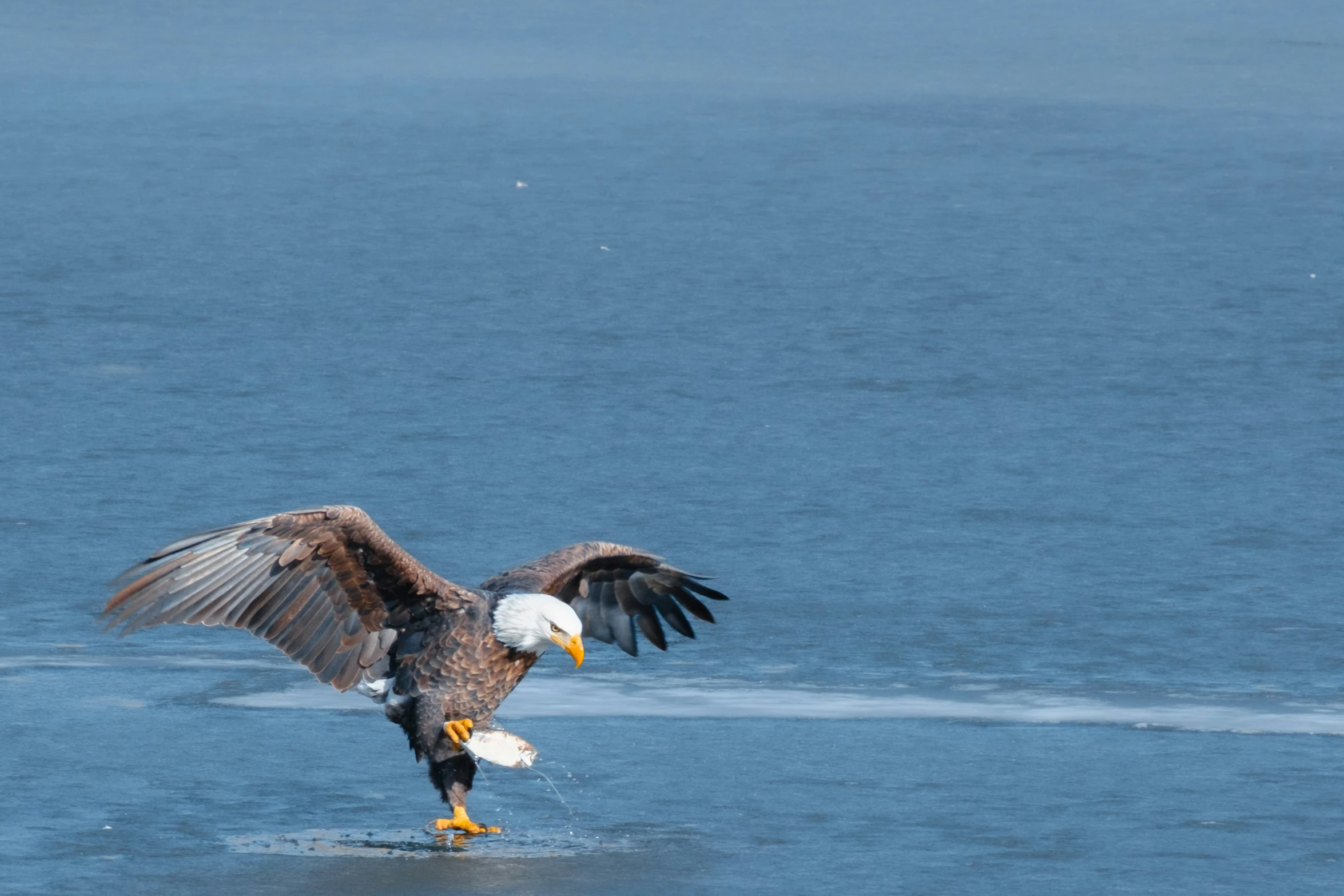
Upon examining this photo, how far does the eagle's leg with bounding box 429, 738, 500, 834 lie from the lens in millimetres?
5562

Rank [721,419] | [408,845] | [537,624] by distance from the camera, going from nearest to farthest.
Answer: [408,845] → [537,624] → [721,419]

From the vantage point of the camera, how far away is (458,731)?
5684 mm

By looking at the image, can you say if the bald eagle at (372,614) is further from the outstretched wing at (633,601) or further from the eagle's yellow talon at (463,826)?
the outstretched wing at (633,601)

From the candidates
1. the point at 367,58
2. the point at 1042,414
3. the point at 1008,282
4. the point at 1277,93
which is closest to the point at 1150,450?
the point at 1042,414

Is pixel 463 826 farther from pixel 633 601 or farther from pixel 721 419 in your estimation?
pixel 721 419

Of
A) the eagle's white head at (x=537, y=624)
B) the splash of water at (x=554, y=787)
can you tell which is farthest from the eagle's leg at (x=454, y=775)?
the eagle's white head at (x=537, y=624)

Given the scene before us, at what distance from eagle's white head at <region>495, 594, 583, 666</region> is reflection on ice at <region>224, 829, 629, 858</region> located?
470 mm

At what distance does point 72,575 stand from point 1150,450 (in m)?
3.72

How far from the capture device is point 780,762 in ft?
19.4

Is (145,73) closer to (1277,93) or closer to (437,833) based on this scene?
(1277,93)

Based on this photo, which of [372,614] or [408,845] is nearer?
[408,845]

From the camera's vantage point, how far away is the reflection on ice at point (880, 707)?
6.16 m

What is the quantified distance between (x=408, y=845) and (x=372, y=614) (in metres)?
0.71

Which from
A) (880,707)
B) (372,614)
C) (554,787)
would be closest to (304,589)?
(372,614)
